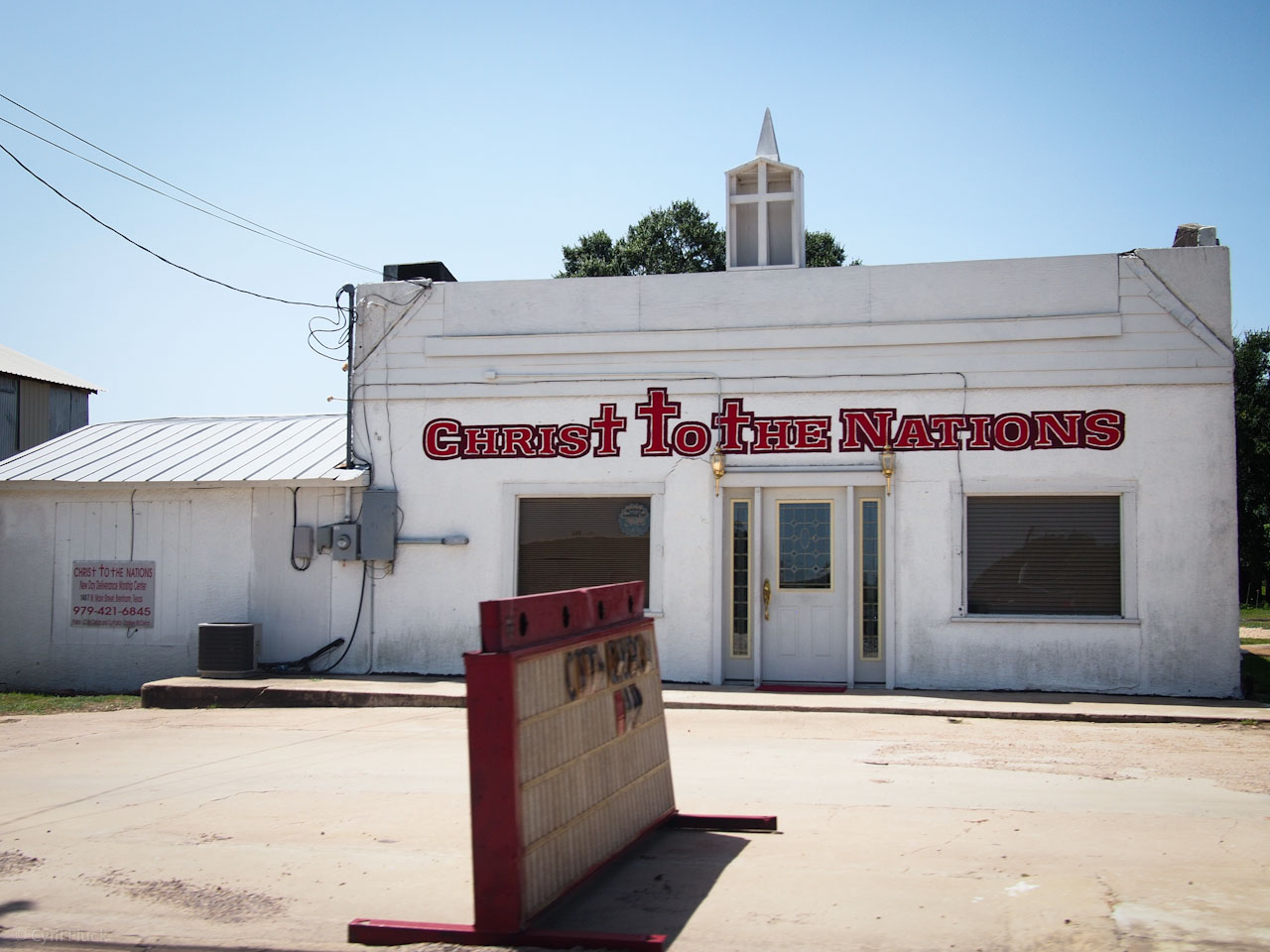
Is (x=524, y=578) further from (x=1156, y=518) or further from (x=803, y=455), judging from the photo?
(x=1156, y=518)

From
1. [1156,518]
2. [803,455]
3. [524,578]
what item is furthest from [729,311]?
[1156,518]

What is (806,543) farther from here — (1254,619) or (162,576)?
(1254,619)

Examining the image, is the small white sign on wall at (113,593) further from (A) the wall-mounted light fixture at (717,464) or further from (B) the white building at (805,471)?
(A) the wall-mounted light fixture at (717,464)

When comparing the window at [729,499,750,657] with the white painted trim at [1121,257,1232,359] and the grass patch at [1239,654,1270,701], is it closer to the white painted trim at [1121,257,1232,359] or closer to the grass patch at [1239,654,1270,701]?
the white painted trim at [1121,257,1232,359]

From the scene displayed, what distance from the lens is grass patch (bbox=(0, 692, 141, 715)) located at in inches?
496

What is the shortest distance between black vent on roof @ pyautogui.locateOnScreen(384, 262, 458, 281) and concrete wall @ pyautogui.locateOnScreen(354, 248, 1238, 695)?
0.36 metres

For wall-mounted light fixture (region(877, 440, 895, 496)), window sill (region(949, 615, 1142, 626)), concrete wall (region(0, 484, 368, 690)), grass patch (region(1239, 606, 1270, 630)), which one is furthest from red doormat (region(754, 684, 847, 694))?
grass patch (region(1239, 606, 1270, 630))

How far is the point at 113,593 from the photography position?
46.9 feet

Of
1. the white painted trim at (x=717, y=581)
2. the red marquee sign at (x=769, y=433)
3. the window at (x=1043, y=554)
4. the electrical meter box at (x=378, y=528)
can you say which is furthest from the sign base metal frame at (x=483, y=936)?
the electrical meter box at (x=378, y=528)

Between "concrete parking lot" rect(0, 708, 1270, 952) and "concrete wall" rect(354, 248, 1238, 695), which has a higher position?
"concrete wall" rect(354, 248, 1238, 695)

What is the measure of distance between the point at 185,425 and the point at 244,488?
141 inches

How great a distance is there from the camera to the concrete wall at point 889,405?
12039 millimetres

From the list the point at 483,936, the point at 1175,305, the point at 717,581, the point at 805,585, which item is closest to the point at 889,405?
the point at 805,585

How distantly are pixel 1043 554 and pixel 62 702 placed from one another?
37.1 ft
